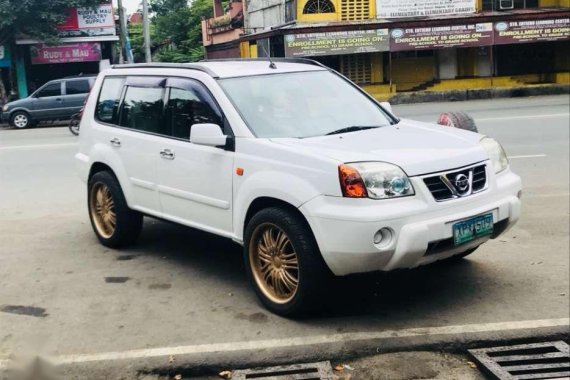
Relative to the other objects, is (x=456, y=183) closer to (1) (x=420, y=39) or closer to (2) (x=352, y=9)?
(1) (x=420, y=39)

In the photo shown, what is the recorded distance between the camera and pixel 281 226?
4359 mm

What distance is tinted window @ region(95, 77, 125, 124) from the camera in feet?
20.5

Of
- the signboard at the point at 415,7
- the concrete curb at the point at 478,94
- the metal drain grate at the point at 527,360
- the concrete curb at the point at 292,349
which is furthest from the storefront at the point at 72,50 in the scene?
the metal drain grate at the point at 527,360

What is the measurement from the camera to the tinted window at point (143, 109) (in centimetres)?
568

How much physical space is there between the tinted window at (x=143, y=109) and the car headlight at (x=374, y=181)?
2086 mm

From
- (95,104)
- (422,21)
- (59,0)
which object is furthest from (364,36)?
(95,104)

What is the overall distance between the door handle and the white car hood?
1041 mm

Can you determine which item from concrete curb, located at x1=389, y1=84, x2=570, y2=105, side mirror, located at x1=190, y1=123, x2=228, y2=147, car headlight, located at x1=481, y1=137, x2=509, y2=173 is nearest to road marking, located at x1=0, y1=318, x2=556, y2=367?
car headlight, located at x1=481, y1=137, x2=509, y2=173

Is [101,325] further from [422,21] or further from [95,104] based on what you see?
[422,21]

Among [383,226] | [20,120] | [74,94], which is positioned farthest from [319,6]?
[383,226]

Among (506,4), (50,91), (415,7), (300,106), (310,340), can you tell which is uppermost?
(506,4)

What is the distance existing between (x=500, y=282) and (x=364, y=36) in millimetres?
23701

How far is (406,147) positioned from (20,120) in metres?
20.2

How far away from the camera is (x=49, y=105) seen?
2211 centimetres
